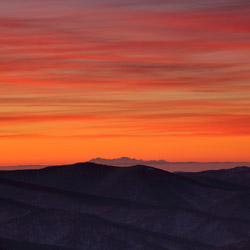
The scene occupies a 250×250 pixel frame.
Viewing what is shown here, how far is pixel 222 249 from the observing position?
636 feet

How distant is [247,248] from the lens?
19788 cm

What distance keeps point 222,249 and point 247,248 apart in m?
8.18
